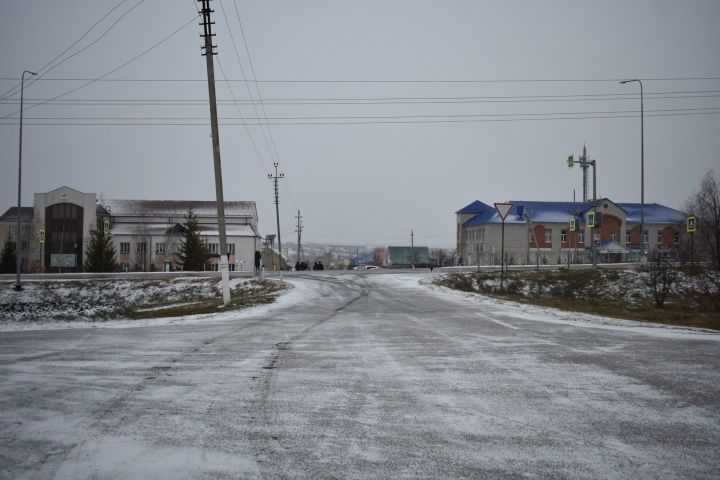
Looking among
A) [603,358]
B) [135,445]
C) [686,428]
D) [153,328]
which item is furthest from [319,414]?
[153,328]

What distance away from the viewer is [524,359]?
789 centimetres

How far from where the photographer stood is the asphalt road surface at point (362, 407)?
3900 mm

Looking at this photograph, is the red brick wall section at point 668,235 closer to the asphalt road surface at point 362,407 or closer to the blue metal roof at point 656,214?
the blue metal roof at point 656,214

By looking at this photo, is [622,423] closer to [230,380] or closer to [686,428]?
[686,428]

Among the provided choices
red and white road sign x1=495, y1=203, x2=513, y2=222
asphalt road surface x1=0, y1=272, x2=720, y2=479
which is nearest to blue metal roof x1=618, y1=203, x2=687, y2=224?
red and white road sign x1=495, y1=203, x2=513, y2=222

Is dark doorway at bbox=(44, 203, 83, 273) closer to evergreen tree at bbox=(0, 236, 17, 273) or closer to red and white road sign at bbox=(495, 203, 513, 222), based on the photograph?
evergreen tree at bbox=(0, 236, 17, 273)

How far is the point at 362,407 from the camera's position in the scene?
5332 mm

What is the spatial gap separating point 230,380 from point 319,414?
1.88 meters

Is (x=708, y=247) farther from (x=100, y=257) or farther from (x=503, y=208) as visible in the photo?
(x=100, y=257)

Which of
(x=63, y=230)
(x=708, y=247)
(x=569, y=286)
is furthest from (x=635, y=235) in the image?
(x=63, y=230)

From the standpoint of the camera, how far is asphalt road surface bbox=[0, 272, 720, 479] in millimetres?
3900

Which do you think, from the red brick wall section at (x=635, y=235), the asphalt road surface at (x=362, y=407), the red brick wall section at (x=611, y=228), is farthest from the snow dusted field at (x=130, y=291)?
the red brick wall section at (x=635, y=235)

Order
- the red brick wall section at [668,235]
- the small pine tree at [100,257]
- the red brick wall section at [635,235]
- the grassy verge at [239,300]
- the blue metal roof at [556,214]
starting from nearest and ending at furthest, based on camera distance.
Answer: the grassy verge at [239,300], the small pine tree at [100,257], the blue metal roof at [556,214], the red brick wall section at [668,235], the red brick wall section at [635,235]

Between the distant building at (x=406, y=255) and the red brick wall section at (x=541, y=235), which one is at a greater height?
the red brick wall section at (x=541, y=235)
